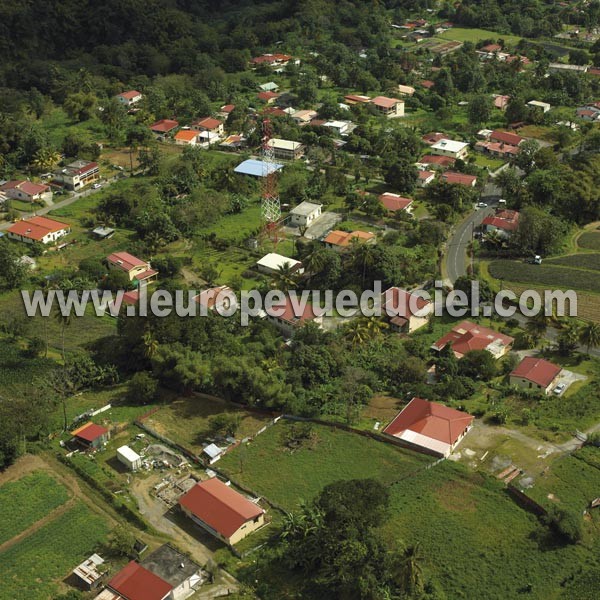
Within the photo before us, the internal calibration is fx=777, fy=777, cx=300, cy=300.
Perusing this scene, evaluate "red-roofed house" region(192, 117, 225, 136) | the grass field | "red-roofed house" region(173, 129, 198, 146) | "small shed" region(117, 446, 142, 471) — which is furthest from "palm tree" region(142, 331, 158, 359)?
"red-roofed house" region(192, 117, 225, 136)

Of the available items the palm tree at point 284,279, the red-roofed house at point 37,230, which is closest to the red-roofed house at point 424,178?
the palm tree at point 284,279

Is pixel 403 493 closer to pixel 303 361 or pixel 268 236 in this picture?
pixel 303 361

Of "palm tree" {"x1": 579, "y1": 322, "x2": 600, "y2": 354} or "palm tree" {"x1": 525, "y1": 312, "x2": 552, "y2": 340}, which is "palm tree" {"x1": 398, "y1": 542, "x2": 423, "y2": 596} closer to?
"palm tree" {"x1": 579, "y1": 322, "x2": 600, "y2": 354}

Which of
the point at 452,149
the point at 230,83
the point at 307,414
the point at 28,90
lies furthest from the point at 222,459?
the point at 28,90

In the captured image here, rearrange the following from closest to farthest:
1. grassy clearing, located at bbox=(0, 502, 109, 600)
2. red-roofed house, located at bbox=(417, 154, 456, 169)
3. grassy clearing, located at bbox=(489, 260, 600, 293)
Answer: grassy clearing, located at bbox=(0, 502, 109, 600) < grassy clearing, located at bbox=(489, 260, 600, 293) < red-roofed house, located at bbox=(417, 154, 456, 169)

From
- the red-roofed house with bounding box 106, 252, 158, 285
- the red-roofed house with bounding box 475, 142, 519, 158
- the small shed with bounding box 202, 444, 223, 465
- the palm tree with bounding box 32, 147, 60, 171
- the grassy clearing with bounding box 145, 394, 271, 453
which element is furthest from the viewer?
the red-roofed house with bounding box 475, 142, 519, 158

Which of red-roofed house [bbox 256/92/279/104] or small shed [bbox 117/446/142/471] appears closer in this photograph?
small shed [bbox 117/446/142/471]

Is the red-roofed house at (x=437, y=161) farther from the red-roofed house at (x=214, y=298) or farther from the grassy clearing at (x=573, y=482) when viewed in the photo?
the grassy clearing at (x=573, y=482)

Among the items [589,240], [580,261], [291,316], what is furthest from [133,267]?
[589,240]
